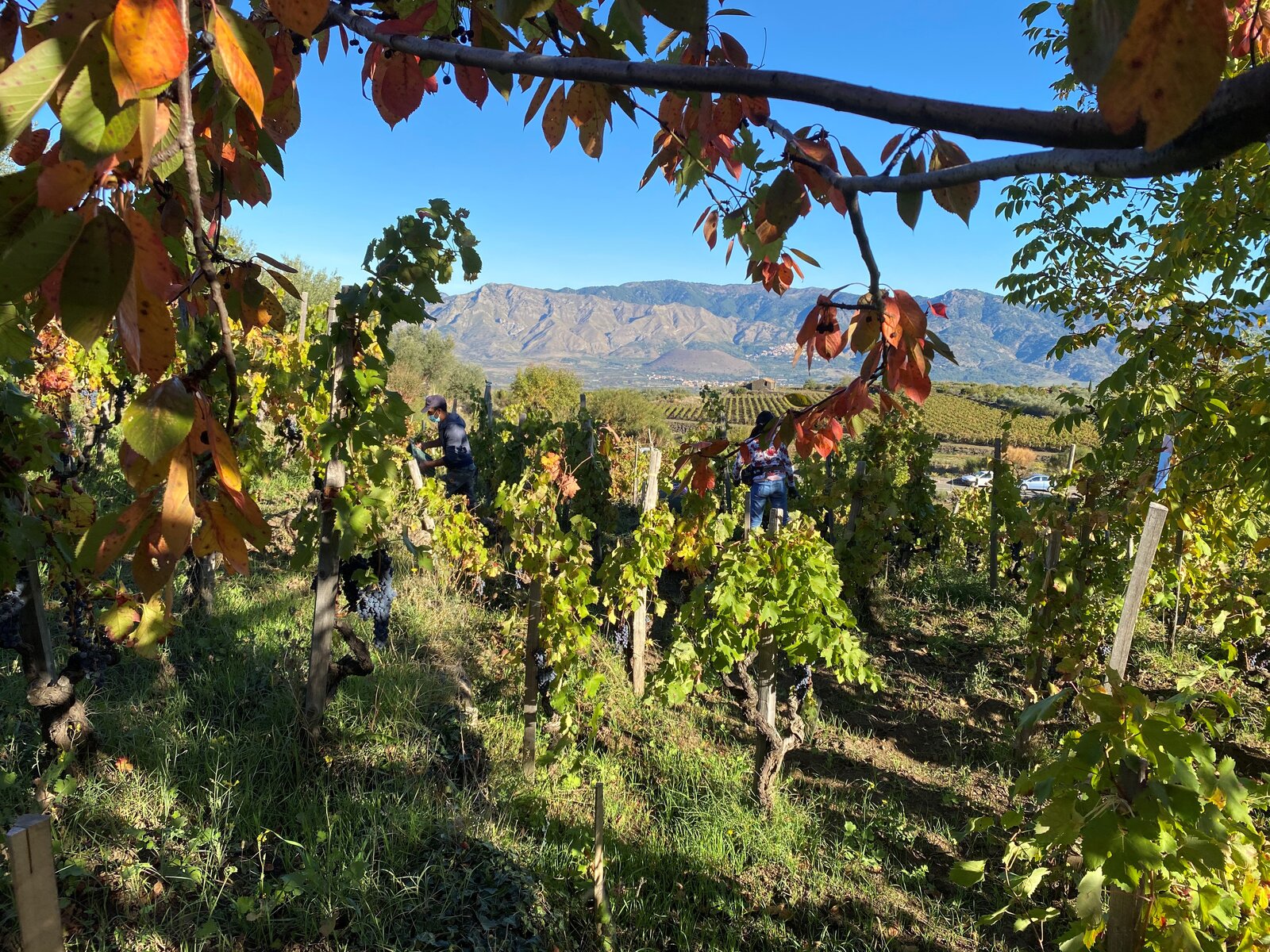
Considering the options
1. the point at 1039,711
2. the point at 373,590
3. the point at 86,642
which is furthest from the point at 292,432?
the point at 1039,711

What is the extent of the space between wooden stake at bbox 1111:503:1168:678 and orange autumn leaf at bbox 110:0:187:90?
296 cm

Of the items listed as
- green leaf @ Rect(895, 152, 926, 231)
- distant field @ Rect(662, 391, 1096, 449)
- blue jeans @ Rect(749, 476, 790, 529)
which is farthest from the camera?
distant field @ Rect(662, 391, 1096, 449)

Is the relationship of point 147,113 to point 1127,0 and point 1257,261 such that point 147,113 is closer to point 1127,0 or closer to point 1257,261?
point 1127,0

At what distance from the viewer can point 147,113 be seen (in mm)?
436

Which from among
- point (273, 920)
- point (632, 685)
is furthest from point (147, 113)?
point (632, 685)

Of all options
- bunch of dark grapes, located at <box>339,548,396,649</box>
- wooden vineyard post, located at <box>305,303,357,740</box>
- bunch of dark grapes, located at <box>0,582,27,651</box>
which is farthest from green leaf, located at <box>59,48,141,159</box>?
Answer: bunch of dark grapes, located at <box>339,548,396,649</box>

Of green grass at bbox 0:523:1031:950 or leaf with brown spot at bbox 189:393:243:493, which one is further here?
green grass at bbox 0:523:1031:950

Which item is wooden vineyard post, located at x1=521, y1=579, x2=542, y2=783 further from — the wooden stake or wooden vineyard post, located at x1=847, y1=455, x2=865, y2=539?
wooden vineyard post, located at x1=847, y1=455, x2=865, y2=539

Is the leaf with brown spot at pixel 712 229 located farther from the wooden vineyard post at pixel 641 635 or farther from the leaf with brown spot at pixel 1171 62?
the wooden vineyard post at pixel 641 635

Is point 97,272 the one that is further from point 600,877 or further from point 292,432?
point 292,432

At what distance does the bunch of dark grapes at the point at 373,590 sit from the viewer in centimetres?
384

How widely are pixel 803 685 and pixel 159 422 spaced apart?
14.1ft

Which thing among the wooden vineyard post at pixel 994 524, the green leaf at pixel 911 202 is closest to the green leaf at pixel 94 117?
the green leaf at pixel 911 202

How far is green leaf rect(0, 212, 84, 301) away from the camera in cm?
43
